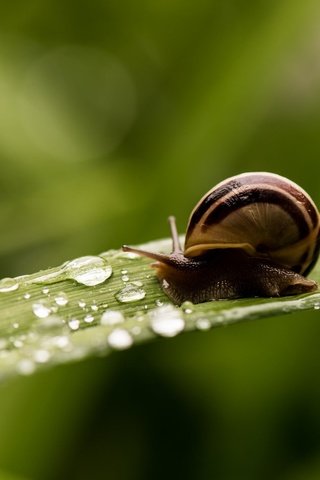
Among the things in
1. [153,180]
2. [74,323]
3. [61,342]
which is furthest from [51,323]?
[153,180]

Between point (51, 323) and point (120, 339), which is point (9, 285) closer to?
point (51, 323)

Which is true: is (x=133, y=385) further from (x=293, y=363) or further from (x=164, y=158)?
(x=164, y=158)

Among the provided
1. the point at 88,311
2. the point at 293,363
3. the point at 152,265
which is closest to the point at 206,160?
the point at 293,363

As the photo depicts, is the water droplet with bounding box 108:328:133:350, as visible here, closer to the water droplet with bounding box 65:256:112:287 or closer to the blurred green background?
the water droplet with bounding box 65:256:112:287

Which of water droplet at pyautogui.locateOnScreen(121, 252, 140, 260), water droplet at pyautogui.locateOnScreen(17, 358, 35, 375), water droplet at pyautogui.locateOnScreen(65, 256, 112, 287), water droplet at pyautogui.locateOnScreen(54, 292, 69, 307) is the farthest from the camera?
water droplet at pyautogui.locateOnScreen(121, 252, 140, 260)

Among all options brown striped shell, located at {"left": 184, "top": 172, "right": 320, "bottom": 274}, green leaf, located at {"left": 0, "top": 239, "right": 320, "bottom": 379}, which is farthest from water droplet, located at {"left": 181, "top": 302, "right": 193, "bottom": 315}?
brown striped shell, located at {"left": 184, "top": 172, "right": 320, "bottom": 274}

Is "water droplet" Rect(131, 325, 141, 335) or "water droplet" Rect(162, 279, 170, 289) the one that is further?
"water droplet" Rect(162, 279, 170, 289)

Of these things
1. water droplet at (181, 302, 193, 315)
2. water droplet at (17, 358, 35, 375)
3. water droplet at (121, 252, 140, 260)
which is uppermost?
water droplet at (121, 252, 140, 260)
